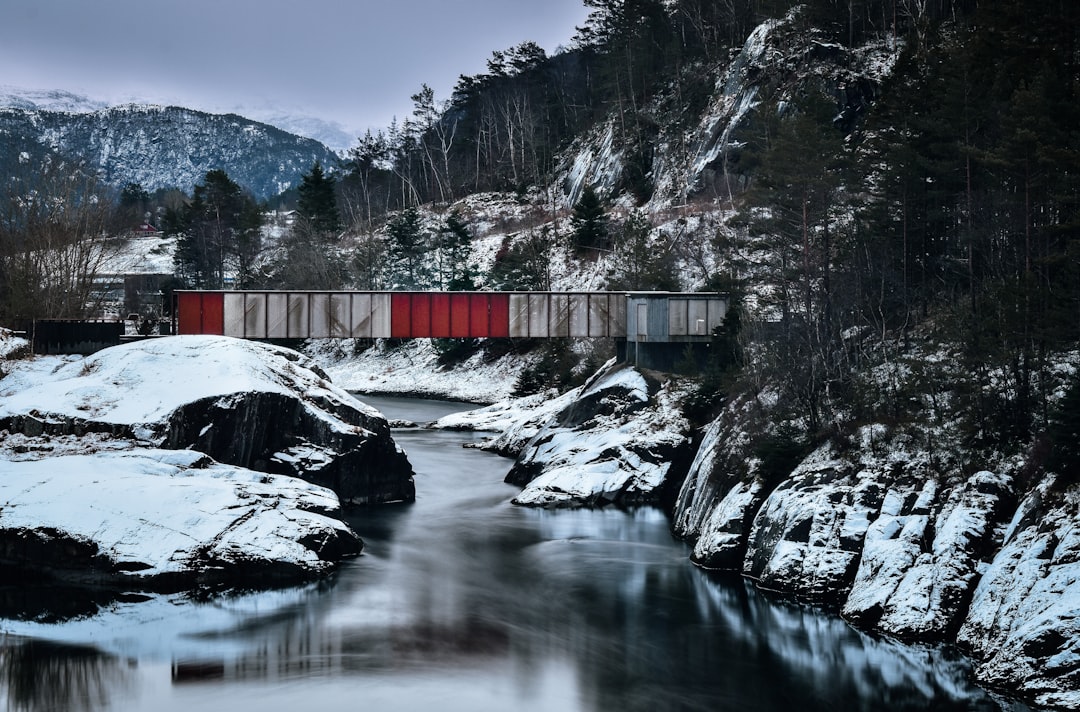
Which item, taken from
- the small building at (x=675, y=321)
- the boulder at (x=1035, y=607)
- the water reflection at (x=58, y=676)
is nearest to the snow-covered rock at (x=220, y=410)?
the water reflection at (x=58, y=676)

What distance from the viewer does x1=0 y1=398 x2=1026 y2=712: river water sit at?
17594 millimetres

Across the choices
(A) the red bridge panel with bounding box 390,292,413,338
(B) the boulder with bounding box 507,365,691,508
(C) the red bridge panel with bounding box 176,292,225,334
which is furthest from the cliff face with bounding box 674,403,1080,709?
(C) the red bridge panel with bounding box 176,292,225,334

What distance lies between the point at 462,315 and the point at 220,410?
64.1 feet

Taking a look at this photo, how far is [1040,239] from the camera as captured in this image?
2936 cm

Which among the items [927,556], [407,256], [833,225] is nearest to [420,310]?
[833,225]

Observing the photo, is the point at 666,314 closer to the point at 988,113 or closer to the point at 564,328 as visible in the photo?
the point at 564,328

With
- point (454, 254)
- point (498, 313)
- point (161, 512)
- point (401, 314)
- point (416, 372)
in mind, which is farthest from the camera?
point (454, 254)

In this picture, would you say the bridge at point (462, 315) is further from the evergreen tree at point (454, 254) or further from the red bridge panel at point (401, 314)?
the evergreen tree at point (454, 254)

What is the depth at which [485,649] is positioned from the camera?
20.5 meters

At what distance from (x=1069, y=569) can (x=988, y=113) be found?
20452 mm

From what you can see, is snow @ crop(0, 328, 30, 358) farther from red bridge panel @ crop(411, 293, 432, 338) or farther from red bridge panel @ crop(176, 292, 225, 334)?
red bridge panel @ crop(411, 293, 432, 338)

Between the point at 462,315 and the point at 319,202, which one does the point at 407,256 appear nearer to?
the point at 319,202

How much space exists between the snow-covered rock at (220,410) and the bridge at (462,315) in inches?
416

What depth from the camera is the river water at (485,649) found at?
57.7 ft
